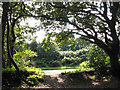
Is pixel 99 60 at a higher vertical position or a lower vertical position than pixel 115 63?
lower

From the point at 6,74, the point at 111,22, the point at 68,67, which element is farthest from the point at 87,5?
the point at 68,67

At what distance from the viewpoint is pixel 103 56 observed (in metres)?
9.25

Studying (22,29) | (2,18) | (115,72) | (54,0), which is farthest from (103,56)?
(2,18)

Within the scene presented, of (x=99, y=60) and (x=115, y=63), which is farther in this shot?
(x=99, y=60)

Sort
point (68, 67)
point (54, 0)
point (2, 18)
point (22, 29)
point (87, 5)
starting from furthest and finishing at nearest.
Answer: point (68, 67) < point (22, 29) < point (87, 5) < point (54, 0) < point (2, 18)

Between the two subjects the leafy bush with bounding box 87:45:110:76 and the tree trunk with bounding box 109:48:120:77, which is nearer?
the tree trunk with bounding box 109:48:120:77

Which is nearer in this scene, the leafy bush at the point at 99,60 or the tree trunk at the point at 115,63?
the tree trunk at the point at 115,63

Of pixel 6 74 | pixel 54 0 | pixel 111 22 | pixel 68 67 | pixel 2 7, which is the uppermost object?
pixel 54 0

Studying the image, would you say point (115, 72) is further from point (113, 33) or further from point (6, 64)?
point (6, 64)

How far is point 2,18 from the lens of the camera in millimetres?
6066

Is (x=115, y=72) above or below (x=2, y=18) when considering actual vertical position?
below

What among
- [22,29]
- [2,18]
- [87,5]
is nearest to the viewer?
[2,18]

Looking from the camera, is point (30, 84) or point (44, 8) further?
point (44, 8)

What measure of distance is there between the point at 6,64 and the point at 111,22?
27.6 feet
